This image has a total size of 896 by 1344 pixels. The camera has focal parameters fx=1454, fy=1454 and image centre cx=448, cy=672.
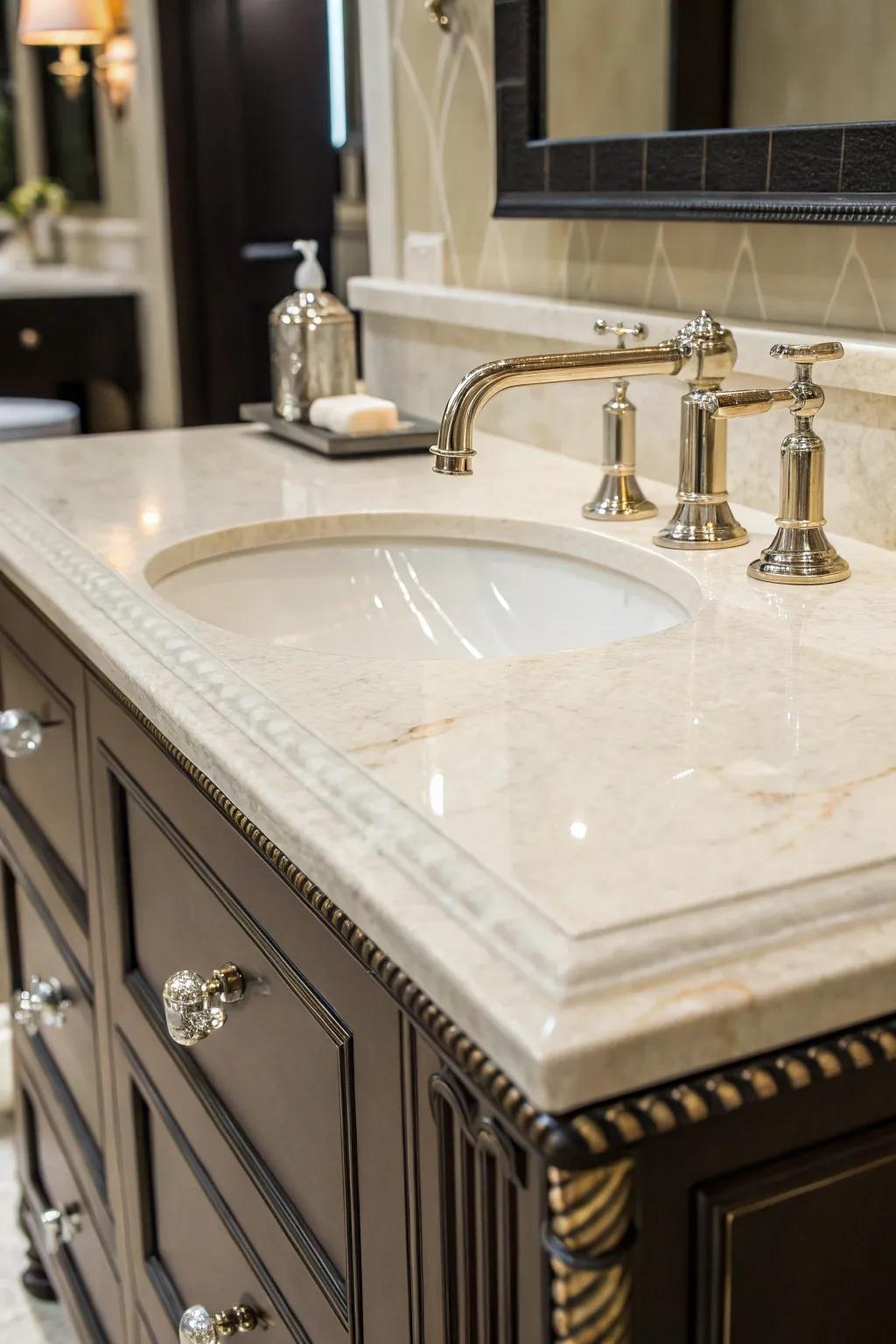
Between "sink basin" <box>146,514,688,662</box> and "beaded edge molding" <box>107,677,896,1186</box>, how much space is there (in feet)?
1.79

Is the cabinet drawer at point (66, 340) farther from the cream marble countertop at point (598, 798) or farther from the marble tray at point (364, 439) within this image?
the cream marble countertop at point (598, 798)

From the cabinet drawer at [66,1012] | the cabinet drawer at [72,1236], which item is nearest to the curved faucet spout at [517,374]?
the cabinet drawer at [66,1012]

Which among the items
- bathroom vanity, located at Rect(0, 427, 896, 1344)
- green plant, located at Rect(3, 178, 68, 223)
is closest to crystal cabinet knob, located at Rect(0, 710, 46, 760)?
bathroom vanity, located at Rect(0, 427, 896, 1344)

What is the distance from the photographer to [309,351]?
56.7 inches

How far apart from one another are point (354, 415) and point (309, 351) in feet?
0.41

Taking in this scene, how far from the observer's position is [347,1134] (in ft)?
1.98

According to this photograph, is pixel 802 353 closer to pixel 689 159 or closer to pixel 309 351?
pixel 689 159

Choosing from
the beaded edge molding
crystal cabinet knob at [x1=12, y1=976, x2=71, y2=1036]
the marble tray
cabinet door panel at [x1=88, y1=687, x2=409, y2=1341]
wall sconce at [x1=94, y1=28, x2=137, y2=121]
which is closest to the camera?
the beaded edge molding

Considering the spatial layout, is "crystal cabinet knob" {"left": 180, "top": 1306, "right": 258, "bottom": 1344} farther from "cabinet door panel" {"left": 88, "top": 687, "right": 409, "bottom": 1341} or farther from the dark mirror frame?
the dark mirror frame

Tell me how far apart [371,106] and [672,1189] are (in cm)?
144

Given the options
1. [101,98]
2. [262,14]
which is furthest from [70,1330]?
[101,98]

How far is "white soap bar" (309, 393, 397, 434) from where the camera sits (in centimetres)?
136

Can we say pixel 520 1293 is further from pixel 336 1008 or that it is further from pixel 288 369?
pixel 288 369

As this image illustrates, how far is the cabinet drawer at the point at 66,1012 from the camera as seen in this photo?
1145 millimetres
